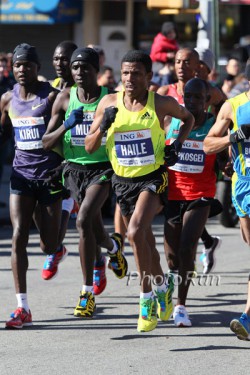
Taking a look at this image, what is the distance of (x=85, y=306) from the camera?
923 centimetres

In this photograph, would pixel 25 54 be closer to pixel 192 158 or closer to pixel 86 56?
pixel 86 56

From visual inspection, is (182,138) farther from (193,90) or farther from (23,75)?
(23,75)

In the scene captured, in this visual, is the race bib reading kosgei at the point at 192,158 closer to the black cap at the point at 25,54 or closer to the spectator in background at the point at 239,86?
the black cap at the point at 25,54

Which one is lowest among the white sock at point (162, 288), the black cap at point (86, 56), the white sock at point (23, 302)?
the white sock at point (23, 302)

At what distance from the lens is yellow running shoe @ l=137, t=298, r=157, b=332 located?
27.8 ft

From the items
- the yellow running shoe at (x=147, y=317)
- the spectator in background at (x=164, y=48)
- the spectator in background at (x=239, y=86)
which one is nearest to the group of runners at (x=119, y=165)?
the yellow running shoe at (x=147, y=317)

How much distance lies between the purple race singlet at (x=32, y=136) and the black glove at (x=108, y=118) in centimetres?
93

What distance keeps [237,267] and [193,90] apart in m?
2.94

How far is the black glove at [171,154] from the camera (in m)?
8.64

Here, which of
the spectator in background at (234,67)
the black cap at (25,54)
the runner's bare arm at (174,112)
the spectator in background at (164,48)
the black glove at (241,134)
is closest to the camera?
the black glove at (241,134)

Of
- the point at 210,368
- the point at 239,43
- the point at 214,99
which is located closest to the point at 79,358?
the point at 210,368

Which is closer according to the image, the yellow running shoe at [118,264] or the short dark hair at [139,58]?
the short dark hair at [139,58]

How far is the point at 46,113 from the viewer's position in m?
9.34

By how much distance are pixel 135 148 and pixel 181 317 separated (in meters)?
1.35
